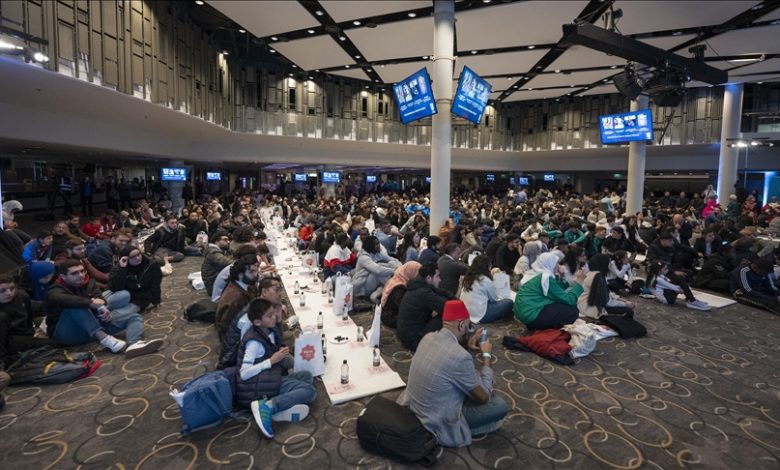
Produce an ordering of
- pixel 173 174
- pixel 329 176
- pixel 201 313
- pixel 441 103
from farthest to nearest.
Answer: pixel 329 176
pixel 173 174
pixel 441 103
pixel 201 313

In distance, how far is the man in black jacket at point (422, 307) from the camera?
449 cm

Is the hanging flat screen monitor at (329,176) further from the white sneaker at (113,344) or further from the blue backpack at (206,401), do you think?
the blue backpack at (206,401)

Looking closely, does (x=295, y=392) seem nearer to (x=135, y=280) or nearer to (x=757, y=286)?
(x=135, y=280)

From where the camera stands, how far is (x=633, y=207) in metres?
14.0

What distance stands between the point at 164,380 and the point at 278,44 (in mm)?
11999

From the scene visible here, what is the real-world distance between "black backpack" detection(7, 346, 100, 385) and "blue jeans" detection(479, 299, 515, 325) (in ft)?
16.0

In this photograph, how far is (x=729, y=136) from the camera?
16.7 meters

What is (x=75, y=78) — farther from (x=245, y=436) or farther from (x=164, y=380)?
(x=245, y=436)

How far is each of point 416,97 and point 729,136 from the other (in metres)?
15.5

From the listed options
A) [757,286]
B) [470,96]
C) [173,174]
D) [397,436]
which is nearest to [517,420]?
[397,436]

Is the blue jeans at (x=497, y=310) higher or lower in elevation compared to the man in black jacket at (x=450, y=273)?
lower

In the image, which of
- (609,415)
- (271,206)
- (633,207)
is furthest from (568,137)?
(609,415)

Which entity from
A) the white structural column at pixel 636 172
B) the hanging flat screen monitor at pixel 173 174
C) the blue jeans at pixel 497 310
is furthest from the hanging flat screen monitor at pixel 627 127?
the hanging flat screen monitor at pixel 173 174

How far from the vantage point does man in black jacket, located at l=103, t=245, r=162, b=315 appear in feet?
18.6
